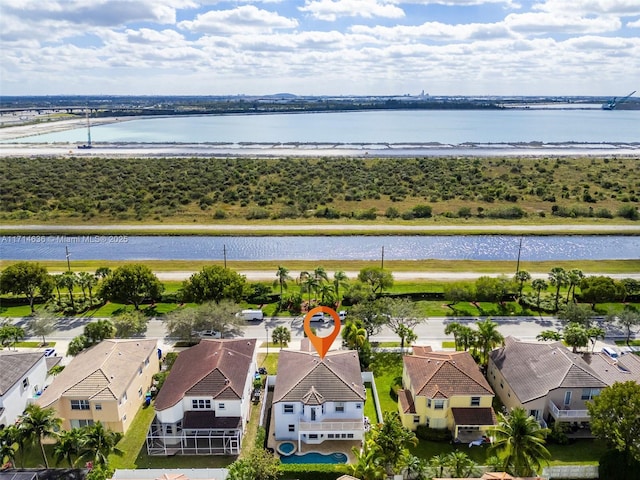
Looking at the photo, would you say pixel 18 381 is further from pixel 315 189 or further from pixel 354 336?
pixel 315 189

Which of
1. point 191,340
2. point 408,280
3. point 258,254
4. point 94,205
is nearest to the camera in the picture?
point 191,340

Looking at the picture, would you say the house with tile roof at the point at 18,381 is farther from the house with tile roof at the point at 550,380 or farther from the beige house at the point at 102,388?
the house with tile roof at the point at 550,380

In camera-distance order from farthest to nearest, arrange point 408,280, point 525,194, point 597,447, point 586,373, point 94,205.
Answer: point 525,194
point 94,205
point 408,280
point 586,373
point 597,447

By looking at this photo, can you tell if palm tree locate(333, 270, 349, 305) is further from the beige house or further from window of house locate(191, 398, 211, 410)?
window of house locate(191, 398, 211, 410)

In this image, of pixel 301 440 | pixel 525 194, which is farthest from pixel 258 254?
pixel 525 194

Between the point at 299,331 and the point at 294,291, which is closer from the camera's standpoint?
the point at 299,331

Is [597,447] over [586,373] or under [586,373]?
under

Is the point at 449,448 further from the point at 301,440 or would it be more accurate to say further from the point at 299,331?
the point at 299,331
